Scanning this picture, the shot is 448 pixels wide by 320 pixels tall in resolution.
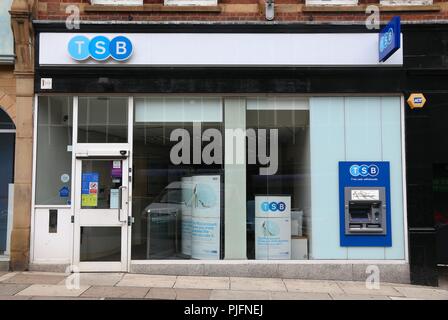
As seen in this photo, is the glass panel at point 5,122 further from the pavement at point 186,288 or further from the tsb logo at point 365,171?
the tsb logo at point 365,171

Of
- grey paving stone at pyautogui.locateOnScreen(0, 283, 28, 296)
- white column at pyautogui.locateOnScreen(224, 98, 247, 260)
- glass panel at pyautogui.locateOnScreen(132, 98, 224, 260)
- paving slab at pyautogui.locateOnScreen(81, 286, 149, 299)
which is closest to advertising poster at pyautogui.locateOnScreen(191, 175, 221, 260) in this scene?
glass panel at pyautogui.locateOnScreen(132, 98, 224, 260)

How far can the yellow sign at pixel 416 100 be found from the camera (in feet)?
27.6

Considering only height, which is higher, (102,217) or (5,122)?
(5,122)

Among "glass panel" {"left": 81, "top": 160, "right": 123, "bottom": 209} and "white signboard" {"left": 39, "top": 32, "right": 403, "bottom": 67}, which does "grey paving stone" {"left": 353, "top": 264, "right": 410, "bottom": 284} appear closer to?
"white signboard" {"left": 39, "top": 32, "right": 403, "bottom": 67}

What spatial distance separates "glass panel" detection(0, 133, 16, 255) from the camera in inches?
354

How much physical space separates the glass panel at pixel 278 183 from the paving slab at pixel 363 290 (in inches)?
37.1

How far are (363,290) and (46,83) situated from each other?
6431mm

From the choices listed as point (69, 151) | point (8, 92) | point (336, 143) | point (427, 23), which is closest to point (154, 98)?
point (69, 151)

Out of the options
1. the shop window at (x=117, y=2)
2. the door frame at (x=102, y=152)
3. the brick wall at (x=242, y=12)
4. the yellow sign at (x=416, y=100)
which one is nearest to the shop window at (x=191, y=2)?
the brick wall at (x=242, y=12)

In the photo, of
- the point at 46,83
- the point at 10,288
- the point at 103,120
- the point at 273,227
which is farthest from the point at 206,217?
the point at 46,83

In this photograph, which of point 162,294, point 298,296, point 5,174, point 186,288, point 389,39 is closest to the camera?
point 162,294

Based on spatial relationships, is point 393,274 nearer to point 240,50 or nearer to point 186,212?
point 186,212

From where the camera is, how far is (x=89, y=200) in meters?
8.52

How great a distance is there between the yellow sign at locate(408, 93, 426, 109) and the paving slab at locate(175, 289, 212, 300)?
473 cm
